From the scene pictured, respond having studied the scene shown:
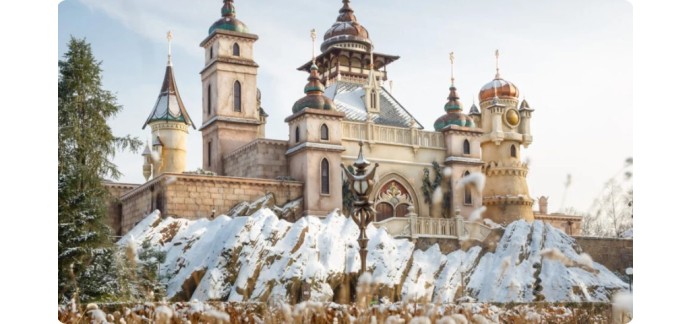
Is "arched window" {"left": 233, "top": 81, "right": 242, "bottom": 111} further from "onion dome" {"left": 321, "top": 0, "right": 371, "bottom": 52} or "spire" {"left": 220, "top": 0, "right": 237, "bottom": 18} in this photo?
"spire" {"left": 220, "top": 0, "right": 237, "bottom": 18}

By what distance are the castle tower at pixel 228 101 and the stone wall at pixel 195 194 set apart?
57.8 inches

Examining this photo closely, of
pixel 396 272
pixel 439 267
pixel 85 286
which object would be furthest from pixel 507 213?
pixel 85 286

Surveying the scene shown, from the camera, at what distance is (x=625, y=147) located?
8.08 meters

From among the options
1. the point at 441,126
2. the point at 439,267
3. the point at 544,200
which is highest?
the point at 441,126

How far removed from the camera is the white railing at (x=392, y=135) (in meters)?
14.9

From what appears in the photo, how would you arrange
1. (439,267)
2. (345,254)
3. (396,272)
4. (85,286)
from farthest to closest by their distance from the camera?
(439,267), (396,272), (345,254), (85,286)

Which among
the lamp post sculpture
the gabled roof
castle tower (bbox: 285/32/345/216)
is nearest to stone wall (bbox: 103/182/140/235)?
A: the lamp post sculpture

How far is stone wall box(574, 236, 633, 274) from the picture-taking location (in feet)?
32.6

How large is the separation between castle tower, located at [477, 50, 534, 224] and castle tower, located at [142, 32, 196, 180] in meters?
3.52

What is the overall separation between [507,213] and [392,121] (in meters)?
2.92

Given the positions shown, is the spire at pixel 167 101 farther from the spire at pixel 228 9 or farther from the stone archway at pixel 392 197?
the stone archway at pixel 392 197

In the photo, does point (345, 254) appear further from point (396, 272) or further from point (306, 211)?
point (306, 211)

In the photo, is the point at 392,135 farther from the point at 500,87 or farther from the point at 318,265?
the point at 318,265
